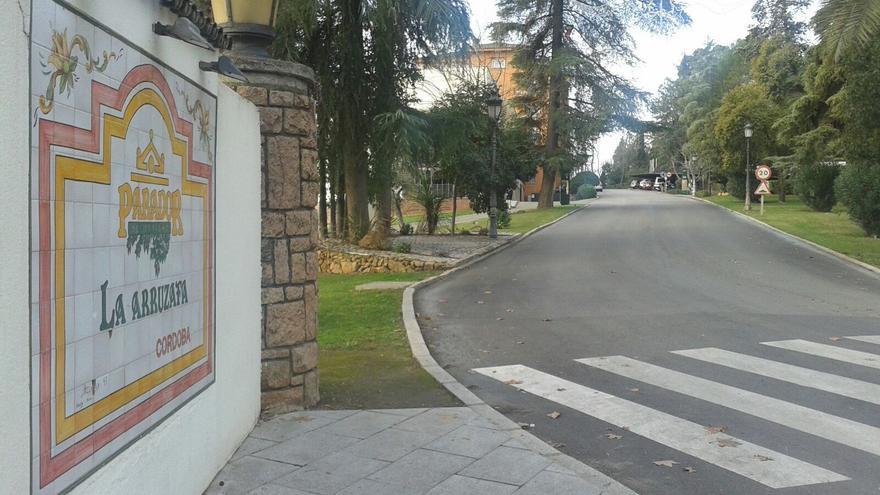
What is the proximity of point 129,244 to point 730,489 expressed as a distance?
152 inches

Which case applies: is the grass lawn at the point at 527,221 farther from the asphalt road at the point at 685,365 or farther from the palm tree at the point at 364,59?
the asphalt road at the point at 685,365

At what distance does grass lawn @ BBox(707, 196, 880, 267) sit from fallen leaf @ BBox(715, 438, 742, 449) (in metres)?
14.3

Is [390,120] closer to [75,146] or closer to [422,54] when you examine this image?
[422,54]

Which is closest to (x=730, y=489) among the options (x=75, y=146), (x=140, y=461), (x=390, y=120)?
(x=140, y=461)

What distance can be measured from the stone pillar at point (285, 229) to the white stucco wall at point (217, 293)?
0.84 ft

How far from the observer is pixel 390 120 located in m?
18.5

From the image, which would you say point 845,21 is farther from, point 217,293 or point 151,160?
point 151,160

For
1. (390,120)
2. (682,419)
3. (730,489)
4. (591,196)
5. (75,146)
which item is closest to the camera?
(75,146)

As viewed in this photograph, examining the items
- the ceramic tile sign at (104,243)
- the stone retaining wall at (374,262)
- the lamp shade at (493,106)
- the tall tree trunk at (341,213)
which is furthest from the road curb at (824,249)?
the ceramic tile sign at (104,243)

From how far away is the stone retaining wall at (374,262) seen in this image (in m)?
19.3

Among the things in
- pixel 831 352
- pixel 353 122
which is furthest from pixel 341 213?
pixel 831 352

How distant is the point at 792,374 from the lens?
7.52 m

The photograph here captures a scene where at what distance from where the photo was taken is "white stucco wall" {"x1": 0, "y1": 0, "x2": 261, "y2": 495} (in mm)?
2346

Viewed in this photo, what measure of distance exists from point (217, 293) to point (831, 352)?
23.5 ft
